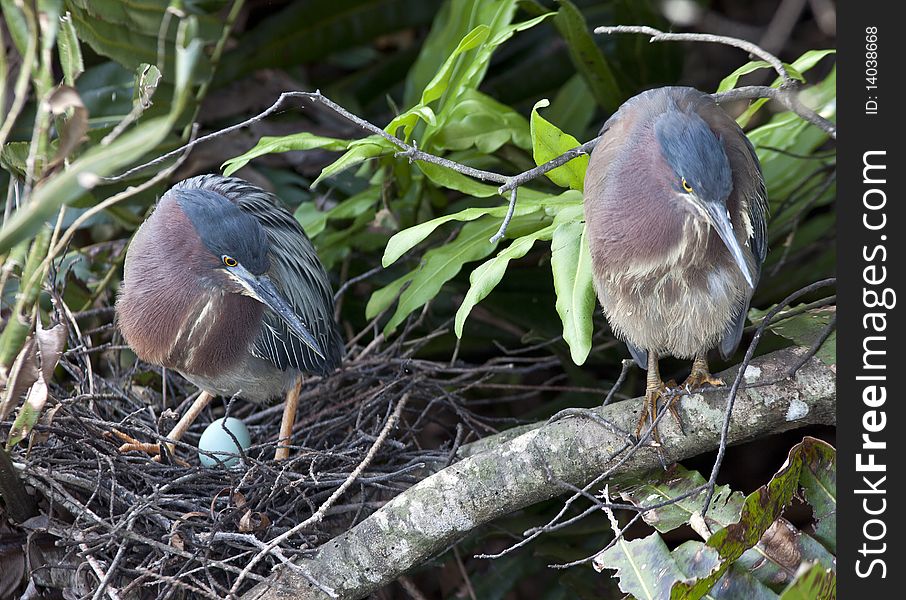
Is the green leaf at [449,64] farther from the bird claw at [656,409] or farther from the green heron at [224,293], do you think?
the bird claw at [656,409]

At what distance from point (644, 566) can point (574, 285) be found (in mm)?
632

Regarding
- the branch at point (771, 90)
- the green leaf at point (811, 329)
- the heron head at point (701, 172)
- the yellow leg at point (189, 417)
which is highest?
the branch at point (771, 90)

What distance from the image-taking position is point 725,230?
173 cm

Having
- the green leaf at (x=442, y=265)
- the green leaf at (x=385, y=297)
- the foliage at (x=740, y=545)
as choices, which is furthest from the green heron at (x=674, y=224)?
the green leaf at (x=385, y=297)

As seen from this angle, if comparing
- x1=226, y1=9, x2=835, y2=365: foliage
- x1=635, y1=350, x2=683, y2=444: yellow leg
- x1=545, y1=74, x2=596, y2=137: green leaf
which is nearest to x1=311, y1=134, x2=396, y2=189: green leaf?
x1=226, y1=9, x2=835, y2=365: foliage

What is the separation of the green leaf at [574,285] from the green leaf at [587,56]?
2.66 ft

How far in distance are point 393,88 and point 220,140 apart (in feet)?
2.67

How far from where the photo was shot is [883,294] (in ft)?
5.85

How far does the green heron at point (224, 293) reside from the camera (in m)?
2.32

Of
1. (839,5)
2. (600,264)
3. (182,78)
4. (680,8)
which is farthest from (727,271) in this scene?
(680,8)

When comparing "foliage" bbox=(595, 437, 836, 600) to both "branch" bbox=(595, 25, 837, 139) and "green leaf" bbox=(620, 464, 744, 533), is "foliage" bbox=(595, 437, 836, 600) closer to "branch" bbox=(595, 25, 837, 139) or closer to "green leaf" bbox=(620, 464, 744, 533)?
"green leaf" bbox=(620, 464, 744, 533)

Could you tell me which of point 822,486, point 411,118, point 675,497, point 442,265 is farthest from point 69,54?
point 822,486

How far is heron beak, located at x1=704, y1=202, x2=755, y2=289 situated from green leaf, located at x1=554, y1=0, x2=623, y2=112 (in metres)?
1.15

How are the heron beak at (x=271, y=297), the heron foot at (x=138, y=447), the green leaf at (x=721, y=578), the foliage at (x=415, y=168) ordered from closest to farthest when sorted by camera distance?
the foliage at (x=415, y=168), the green leaf at (x=721, y=578), the heron beak at (x=271, y=297), the heron foot at (x=138, y=447)
